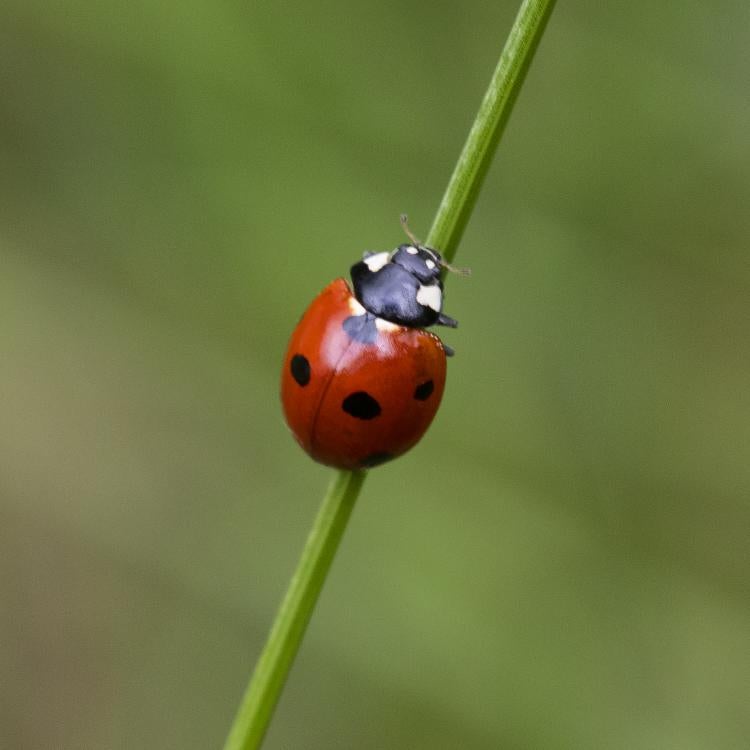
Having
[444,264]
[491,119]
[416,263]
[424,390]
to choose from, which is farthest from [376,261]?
[491,119]

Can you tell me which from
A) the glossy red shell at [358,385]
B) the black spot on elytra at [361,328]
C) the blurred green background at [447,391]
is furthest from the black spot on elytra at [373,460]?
the blurred green background at [447,391]

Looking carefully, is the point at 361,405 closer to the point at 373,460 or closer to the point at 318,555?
the point at 373,460

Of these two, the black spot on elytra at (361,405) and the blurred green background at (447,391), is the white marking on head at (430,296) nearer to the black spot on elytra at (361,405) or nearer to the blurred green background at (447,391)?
the black spot on elytra at (361,405)

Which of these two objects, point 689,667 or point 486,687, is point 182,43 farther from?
point 689,667

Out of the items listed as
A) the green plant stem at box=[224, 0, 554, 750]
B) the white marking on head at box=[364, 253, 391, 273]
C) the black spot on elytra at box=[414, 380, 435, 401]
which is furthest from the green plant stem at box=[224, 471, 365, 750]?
the white marking on head at box=[364, 253, 391, 273]

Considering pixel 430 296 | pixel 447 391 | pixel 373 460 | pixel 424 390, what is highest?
pixel 447 391

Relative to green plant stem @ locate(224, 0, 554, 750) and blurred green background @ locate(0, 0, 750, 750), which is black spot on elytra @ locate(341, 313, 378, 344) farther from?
blurred green background @ locate(0, 0, 750, 750)

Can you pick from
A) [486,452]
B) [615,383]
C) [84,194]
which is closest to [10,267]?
[84,194]
